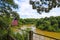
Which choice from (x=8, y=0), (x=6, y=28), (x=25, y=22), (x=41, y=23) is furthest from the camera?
(x=25, y=22)

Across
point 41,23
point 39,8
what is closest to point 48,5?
point 39,8

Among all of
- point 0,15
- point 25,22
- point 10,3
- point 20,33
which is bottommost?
point 25,22

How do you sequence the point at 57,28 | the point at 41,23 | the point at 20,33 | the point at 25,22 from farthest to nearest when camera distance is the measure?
the point at 25,22, the point at 41,23, the point at 57,28, the point at 20,33

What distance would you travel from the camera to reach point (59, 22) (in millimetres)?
21750

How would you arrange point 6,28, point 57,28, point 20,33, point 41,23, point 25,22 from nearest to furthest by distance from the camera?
point 6,28 < point 20,33 < point 57,28 < point 41,23 < point 25,22

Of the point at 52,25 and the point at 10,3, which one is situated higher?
the point at 10,3

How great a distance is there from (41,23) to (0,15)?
15.9m

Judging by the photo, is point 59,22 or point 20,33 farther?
point 59,22

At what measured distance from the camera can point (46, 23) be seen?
2145 centimetres

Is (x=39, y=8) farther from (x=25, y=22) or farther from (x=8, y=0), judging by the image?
(x=25, y=22)

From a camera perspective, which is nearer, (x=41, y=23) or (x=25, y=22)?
(x=41, y=23)

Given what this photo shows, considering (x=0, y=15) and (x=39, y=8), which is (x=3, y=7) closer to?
(x=0, y=15)

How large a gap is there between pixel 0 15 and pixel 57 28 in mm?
14349

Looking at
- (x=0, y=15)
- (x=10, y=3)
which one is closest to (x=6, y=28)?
(x=0, y=15)
